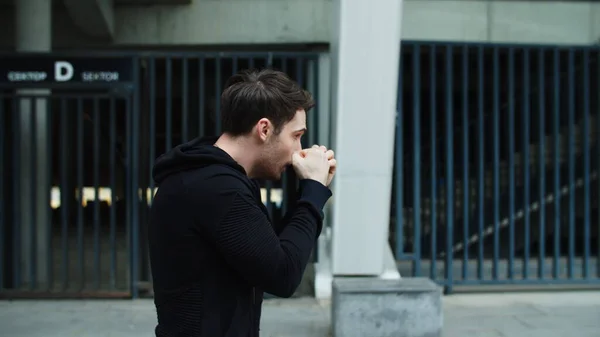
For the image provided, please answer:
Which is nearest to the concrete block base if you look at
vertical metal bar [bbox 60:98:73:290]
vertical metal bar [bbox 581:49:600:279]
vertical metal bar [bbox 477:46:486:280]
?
vertical metal bar [bbox 477:46:486:280]

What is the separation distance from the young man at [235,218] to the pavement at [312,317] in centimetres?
427

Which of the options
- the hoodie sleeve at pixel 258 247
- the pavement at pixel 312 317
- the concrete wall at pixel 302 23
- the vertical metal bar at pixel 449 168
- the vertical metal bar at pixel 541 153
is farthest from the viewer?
the concrete wall at pixel 302 23

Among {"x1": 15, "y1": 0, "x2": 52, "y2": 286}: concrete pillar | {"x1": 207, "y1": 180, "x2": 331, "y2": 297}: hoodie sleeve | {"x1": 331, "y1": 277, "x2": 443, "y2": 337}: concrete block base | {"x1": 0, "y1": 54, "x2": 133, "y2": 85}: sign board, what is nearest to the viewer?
{"x1": 207, "y1": 180, "x2": 331, "y2": 297}: hoodie sleeve

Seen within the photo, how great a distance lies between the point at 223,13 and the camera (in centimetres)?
900

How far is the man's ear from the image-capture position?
184 cm

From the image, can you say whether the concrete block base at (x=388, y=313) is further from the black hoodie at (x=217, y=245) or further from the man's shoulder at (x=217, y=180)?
the man's shoulder at (x=217, y=180)

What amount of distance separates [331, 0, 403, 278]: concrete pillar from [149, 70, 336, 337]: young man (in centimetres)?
465

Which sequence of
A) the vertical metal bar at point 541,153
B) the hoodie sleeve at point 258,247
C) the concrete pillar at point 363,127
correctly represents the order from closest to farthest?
the hoodie sleeve at point 258,247, the concrete pillar at point 363,127, the vertical metal bar at point 541,153

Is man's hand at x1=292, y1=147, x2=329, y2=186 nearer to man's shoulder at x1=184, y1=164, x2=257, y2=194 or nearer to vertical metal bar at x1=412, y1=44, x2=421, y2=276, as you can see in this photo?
man's shoulder at x1=184, y1=164, x2=257, y2=194

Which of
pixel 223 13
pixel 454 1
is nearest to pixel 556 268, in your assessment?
pixel 454 1

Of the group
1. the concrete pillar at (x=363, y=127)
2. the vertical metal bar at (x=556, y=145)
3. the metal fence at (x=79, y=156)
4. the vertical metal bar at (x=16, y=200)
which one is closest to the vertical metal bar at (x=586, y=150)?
the vertical metal bar at (x=556, y=145)

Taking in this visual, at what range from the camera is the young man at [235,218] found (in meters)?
1.71

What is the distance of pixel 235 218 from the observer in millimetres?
1714

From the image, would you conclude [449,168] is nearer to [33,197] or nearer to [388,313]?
[388,313]
